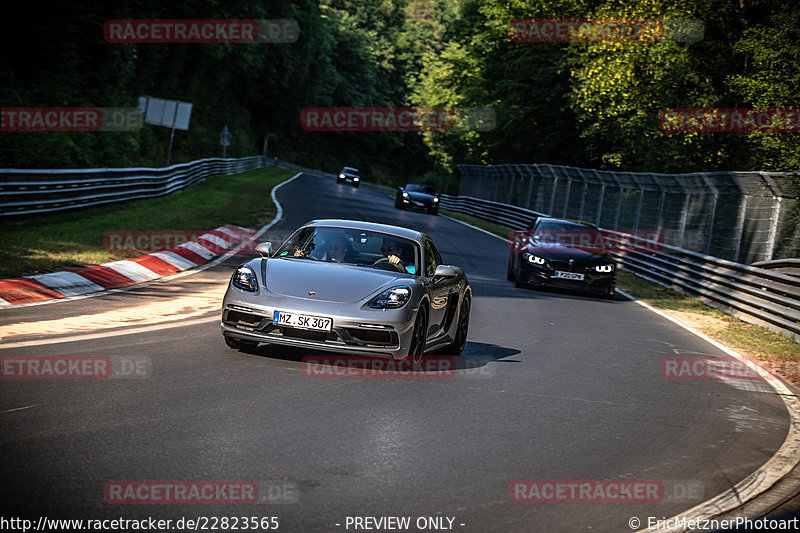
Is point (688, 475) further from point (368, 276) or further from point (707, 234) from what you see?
point (707, 234)

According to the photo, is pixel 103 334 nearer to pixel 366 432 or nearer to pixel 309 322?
pixel 309 322

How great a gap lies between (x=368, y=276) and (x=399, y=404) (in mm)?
1741

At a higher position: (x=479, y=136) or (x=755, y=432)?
(x=479, y=136)

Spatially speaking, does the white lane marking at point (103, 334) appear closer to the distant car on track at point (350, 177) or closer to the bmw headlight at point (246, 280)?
the bmw headlight at point (246, 280)

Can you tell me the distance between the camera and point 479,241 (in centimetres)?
3219

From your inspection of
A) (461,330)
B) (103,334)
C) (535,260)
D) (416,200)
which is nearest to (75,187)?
(535,260)

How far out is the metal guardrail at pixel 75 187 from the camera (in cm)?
1736

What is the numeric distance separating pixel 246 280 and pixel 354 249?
136 cm

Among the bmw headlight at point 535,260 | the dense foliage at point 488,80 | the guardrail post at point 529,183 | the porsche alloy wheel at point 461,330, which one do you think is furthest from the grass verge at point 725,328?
the guardrail post at point 529,183

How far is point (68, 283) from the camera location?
12055 millimetres

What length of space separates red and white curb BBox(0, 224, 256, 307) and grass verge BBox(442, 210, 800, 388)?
8811mm

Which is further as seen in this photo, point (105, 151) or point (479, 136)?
point (479, 136)

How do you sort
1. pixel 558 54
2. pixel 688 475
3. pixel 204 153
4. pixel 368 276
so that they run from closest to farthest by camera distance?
pixel 688 475 < pixel 368 276 < pixel 558 54 < pixel 204 153

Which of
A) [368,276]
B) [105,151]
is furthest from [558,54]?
[368,276]
